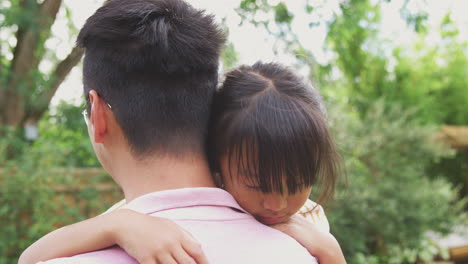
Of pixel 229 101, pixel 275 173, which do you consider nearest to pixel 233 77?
pixel 229 101

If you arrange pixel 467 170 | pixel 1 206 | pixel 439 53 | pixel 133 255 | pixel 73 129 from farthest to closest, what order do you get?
pixel 439 53, pixel 467 170, pixel 73 129, pixel 1 206, pixel 133 255

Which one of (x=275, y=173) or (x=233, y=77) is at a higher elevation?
(x=233, y=77)

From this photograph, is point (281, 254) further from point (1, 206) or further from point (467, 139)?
point (467, 139)

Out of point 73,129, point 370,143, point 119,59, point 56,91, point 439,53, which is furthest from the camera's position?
point 439,53

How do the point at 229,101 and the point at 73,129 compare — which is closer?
the point at 229,101

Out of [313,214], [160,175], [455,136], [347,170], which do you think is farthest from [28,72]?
[455,136]

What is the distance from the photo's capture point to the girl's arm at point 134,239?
1.23 meters

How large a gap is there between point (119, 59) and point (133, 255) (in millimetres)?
470

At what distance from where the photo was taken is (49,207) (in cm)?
501

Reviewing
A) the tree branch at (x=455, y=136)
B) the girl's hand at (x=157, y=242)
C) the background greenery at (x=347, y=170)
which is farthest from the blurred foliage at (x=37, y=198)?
the tree branch at (x=455, y=136)

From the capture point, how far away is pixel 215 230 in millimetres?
1305

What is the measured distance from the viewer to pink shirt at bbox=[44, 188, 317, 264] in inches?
50.3

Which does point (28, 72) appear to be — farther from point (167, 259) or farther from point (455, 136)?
point (455, 136)

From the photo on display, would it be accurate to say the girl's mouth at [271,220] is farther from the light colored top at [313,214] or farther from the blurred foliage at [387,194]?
the blurred foliage at [387,194]
